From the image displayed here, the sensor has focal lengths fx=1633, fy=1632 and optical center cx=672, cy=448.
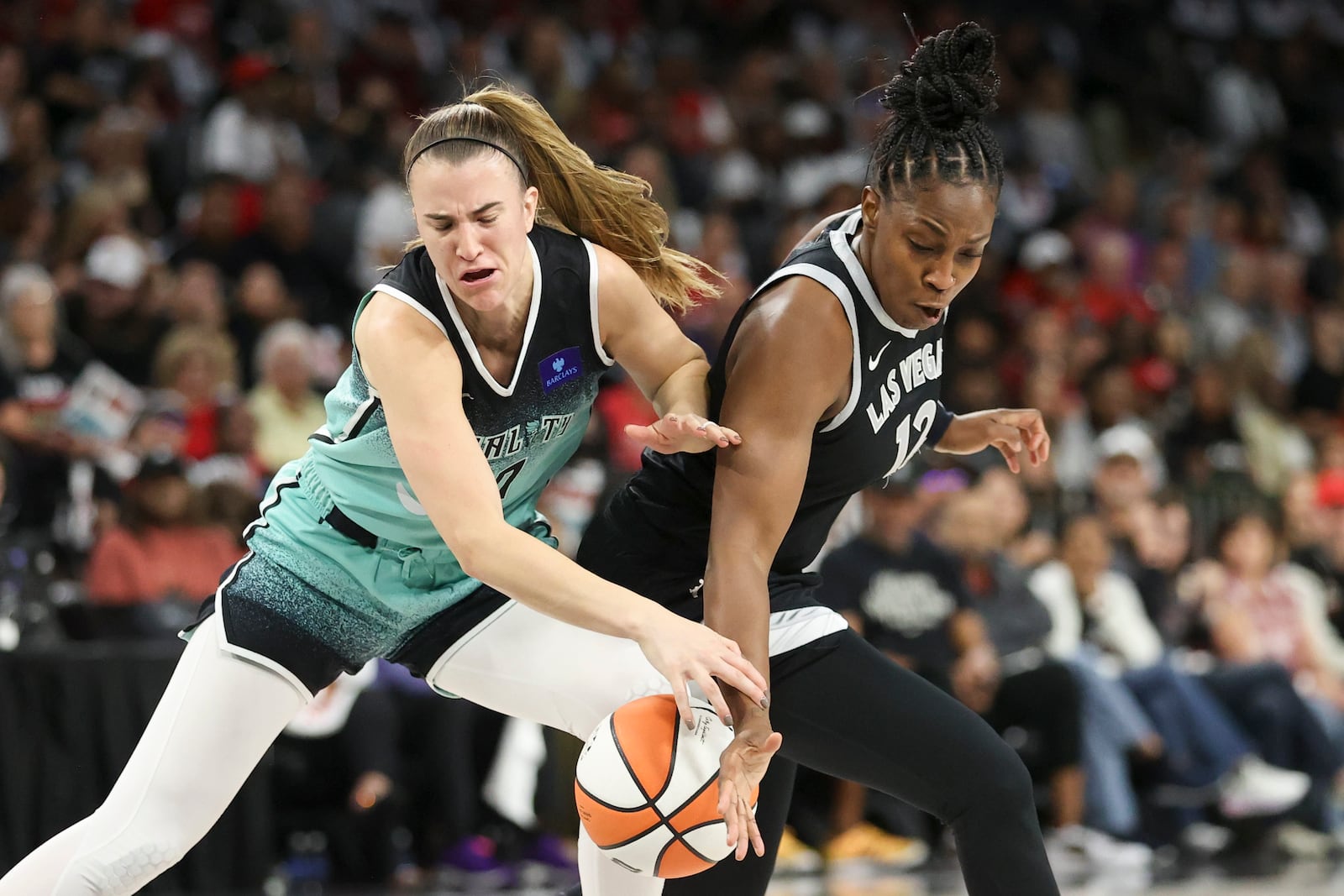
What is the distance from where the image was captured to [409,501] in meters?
3.14

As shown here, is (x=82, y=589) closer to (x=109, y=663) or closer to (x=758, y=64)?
(x=109, y=663)

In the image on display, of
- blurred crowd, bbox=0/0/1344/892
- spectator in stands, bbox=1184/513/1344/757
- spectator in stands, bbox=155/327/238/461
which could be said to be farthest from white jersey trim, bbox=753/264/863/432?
spectator in stands, bbox=1184/513/1344/757

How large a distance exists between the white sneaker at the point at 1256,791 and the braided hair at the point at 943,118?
4.86 metres

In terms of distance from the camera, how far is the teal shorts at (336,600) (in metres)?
3.15

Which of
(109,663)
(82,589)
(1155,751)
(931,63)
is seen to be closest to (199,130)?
(82,589)

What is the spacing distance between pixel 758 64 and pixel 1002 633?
544 cm

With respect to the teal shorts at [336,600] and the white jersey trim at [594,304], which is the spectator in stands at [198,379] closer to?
the teal shorts at [336,600]

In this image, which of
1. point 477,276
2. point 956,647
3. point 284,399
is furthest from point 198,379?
point 477,276

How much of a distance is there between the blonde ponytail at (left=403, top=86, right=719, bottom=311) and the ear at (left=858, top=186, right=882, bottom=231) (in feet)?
1.20

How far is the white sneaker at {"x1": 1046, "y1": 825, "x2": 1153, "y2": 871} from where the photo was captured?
6559mm

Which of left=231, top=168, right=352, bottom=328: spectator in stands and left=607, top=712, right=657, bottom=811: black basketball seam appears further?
left=231, top=168, right=352, bottom=328: spectator in stands

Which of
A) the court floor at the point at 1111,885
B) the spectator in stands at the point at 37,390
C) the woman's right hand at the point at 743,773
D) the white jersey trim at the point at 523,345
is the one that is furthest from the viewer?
the spectator in stands at the point at 37,390

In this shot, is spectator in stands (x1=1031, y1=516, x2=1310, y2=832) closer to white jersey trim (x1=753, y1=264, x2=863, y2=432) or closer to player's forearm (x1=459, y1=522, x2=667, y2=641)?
white jersey trim (x1=753, y1=264, x2=863, y2=432)

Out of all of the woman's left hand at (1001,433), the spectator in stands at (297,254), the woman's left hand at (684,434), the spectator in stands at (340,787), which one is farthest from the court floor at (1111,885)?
the spectator in stands at (297,254)
